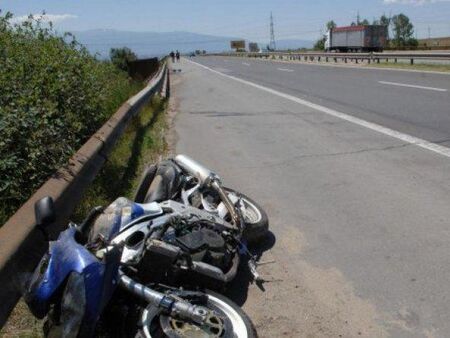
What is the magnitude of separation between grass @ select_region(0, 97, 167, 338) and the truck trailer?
50.1 m

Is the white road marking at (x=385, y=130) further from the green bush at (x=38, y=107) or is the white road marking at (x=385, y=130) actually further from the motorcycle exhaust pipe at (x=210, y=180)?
the green bush at (x=38, y=107)

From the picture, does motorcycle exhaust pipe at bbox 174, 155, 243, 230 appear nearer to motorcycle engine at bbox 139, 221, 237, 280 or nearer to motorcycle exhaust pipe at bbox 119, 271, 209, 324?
motorcycle engine at bbox 139, 221, 237, 280

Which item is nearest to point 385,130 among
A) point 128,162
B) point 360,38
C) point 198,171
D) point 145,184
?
point 128,162

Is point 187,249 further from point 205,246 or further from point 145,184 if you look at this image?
point 145,184

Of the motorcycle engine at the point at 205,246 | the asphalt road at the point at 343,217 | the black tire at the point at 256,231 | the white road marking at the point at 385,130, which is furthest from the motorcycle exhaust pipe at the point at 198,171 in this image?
the white road marking at the point at 385,130

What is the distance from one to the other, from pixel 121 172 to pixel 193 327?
4535 mm

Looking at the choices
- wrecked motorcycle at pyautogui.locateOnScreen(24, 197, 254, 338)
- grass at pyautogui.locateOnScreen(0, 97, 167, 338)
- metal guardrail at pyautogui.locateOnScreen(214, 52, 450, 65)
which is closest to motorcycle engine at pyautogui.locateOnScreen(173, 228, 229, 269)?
wrecked motorcycle at pyautogui.locateOnScreen(24, 197, 254, 338)

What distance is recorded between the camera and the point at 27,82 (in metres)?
6.08

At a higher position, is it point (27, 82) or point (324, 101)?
point (27, 82)

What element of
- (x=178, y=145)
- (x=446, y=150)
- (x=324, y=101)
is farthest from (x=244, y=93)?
(x=446, y=150)

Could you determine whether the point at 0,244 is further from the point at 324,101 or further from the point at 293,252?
the point at 324,101

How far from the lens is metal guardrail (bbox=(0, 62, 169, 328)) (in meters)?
2.90

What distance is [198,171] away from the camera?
4844 millimetres

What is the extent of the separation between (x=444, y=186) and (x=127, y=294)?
4118mm
